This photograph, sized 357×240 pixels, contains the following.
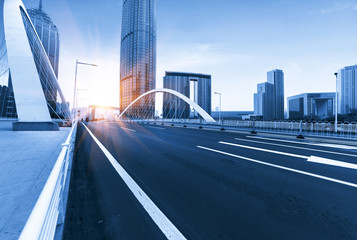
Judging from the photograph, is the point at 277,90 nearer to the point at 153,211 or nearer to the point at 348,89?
the point at 348,89

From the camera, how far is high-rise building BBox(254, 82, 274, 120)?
141750 millimetres

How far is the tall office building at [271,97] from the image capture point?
14393 cm

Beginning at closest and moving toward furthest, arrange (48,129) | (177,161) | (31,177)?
(31,177) < (177,161) < (48,129)

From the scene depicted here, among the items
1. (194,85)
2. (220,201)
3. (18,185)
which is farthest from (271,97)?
(18,185)

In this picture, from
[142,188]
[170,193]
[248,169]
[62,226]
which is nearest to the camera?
[62,226]

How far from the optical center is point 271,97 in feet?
Answer: 509

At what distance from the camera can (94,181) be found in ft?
13.4

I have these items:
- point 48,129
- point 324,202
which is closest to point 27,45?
point 48,129

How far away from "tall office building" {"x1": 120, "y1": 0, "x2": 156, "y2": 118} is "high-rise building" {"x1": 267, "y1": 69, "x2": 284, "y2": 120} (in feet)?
402

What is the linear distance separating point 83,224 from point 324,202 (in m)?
4.37

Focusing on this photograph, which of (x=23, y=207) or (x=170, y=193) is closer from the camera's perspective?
(x=23, y=207)

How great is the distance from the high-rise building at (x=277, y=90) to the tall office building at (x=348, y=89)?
57.2 metres

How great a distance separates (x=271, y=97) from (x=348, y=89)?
6629 centimetres

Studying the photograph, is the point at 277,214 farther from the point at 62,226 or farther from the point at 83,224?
the point at 62,226
